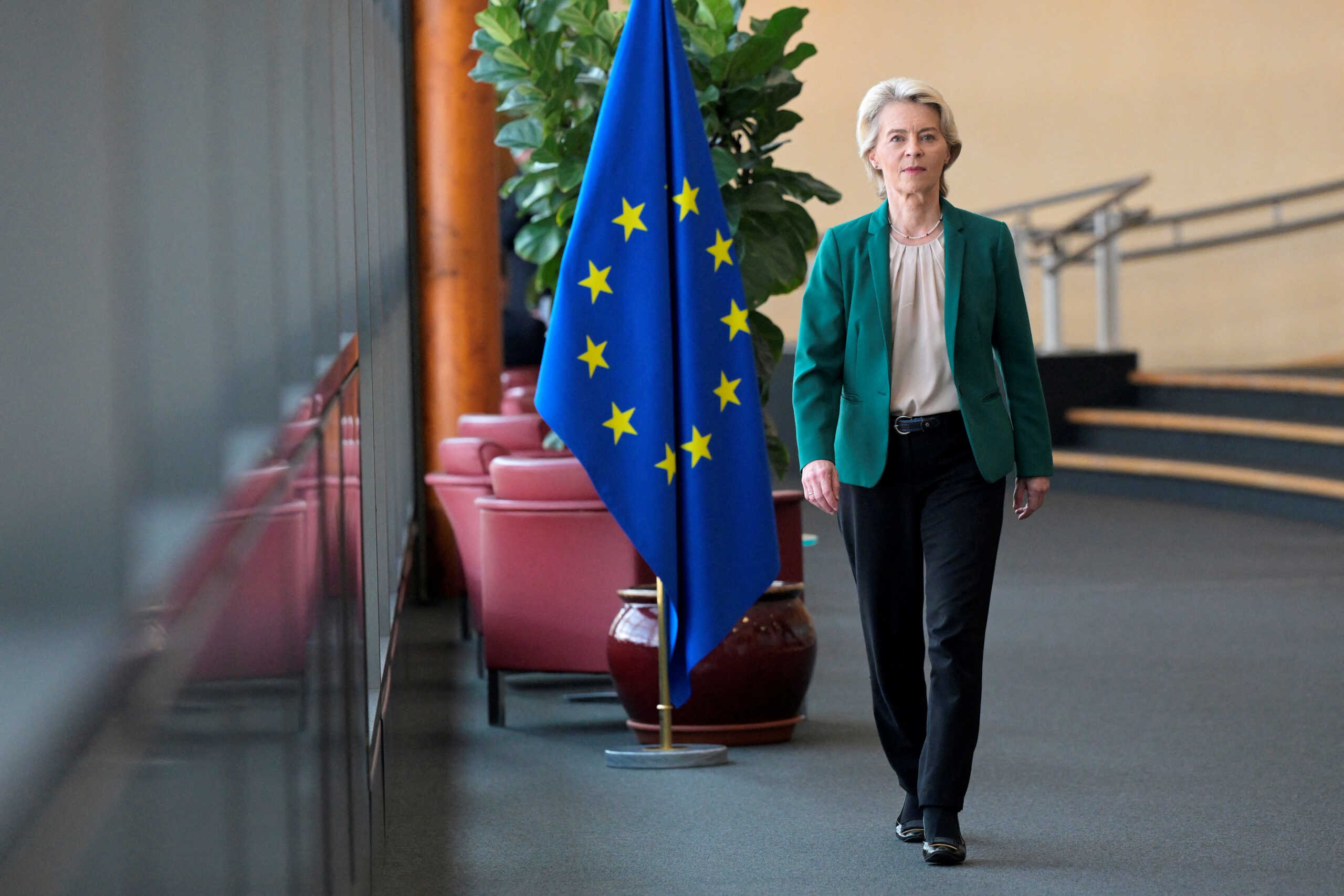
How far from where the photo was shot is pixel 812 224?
4617mm

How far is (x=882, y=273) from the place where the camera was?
3.04m

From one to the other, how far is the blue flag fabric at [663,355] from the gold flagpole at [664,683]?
0.08 metres

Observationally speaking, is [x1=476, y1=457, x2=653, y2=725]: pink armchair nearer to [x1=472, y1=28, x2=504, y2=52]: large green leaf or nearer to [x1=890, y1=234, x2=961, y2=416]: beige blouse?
[x1=472, y1=28, x2=504, y2=52]: large green leaf

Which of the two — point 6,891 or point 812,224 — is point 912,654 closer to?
point 812,224

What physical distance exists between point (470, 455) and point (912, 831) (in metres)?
2.38

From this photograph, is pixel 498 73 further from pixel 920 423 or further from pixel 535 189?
pixel 920 423

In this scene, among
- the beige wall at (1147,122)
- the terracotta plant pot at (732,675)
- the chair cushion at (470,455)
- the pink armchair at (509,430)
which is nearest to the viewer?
the terracotta plant pot at (732,675)

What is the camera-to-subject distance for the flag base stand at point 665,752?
12.5 feet

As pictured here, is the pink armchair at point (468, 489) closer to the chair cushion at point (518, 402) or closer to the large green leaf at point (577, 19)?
the large green leaf at point (577, 19)

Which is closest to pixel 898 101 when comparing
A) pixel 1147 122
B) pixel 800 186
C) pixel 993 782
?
pixel 800 186

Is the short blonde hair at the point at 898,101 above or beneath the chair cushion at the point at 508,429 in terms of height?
above

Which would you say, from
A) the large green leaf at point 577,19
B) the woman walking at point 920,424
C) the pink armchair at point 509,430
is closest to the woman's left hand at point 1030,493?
the woman walking at point 920,424

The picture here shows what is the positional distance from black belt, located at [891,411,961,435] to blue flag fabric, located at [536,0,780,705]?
74cm

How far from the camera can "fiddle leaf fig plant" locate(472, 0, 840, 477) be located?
4.33 m
